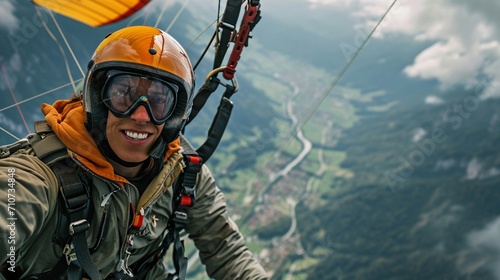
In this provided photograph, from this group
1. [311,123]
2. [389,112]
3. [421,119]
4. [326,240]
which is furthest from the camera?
[389,112]

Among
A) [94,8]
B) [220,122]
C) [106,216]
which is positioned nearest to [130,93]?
[106,216]

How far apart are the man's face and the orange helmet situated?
0.03 metres

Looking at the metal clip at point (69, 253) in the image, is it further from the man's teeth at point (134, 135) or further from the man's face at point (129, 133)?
the man's teeth at point (134, 135)

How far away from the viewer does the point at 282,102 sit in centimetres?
16562

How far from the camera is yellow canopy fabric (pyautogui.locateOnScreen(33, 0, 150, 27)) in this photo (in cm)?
521

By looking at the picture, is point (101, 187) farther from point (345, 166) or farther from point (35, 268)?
point (345, 166)

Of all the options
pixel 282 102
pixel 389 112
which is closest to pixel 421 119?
pixel 389 112

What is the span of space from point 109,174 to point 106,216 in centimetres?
24

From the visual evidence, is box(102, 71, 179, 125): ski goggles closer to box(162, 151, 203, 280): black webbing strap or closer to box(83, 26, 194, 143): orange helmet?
box(83, 26, 194, 143): orange helmet

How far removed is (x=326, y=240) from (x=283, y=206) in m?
12.3

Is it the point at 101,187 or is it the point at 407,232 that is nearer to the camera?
the point at 101,187

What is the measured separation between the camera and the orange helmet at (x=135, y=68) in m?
2.58

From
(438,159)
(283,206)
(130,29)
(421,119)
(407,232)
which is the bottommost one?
(283,206)

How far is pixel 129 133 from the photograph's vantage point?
2605 millimetres
